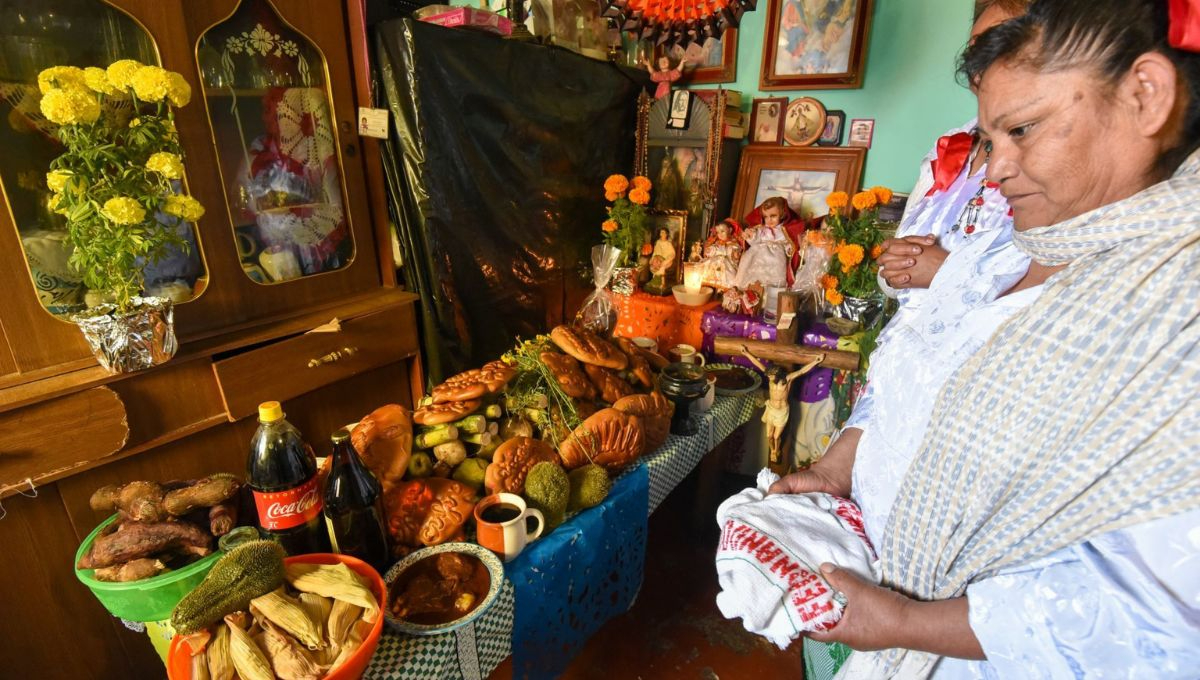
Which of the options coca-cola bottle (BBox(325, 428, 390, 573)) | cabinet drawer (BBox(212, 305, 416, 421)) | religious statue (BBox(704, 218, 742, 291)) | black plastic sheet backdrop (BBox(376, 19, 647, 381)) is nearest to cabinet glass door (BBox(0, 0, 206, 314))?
cabinet drawer (BBox(212, 305, 416, 421))

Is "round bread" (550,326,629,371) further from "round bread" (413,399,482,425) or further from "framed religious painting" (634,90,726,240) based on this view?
"framed religious painting" (634,90,726,240)

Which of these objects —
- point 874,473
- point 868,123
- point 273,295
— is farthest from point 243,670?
point 868,123

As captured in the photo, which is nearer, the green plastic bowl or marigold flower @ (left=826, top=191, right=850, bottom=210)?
the green plastic bowl

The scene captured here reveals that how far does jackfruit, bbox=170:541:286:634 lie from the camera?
28.9 inches

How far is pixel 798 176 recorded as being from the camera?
2994 mm

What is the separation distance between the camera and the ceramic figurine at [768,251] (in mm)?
2680

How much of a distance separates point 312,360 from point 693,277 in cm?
185

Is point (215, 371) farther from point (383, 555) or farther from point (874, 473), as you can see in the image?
point (874, 473)

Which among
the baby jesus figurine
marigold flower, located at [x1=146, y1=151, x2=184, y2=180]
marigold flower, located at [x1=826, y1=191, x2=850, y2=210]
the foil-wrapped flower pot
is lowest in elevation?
the baby jesus figurine

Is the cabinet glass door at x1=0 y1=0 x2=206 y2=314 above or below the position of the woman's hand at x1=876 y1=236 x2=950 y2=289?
above

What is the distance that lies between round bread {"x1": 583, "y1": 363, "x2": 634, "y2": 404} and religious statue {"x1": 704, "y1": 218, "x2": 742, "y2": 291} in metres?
1.31

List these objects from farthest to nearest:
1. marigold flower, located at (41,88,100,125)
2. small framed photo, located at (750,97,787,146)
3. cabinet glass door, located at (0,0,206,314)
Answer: small framed photo, located at (750,97,787,146), cabinet glass door, located at (0,0,206,314), marigold flower, located at (41,88,100,125)

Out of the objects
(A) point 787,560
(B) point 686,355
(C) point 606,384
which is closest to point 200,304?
(C) point 606,384

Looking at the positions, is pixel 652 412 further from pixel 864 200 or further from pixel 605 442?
pixel 864 200
